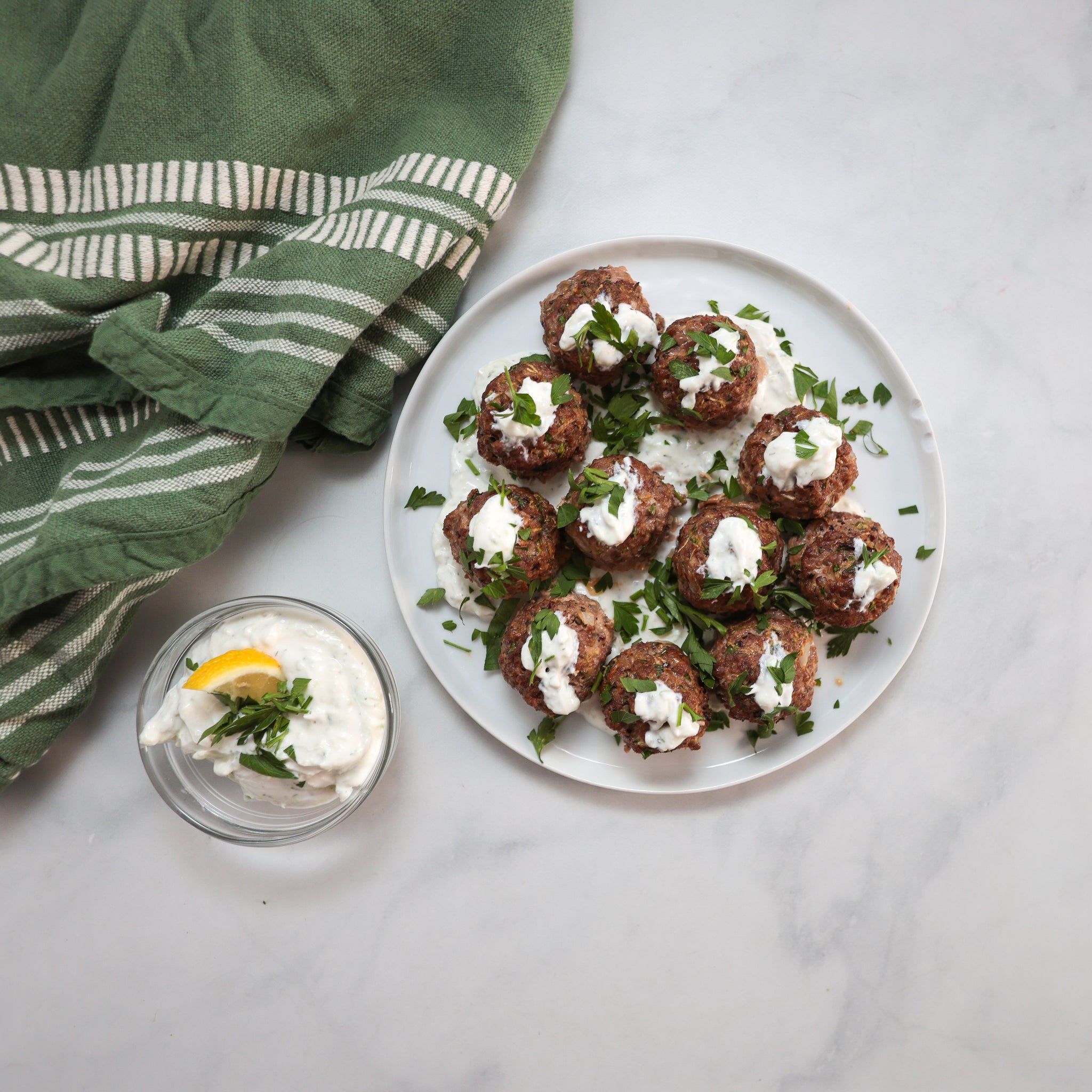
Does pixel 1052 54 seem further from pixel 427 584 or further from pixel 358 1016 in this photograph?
pixel 358 1016

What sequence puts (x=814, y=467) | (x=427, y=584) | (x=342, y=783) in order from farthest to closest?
1. (x=427, y=584)
2. (x=342, y=783)
3. (x=814, y=467)

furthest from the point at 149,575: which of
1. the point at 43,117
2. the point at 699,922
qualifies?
the point at 699,922

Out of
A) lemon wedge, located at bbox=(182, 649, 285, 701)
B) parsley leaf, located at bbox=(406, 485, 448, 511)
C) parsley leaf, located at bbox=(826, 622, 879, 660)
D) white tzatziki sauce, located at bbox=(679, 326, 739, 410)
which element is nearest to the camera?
lemon wedge, located at bbox=(182, 649, 285, 701)

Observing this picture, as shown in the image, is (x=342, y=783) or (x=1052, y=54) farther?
(x=1052, y=54)

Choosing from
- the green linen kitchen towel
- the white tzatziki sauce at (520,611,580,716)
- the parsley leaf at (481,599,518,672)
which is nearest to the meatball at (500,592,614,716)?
the white tzatziki sauce at (520,611,580,716)

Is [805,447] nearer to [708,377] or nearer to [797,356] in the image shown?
[708,377]

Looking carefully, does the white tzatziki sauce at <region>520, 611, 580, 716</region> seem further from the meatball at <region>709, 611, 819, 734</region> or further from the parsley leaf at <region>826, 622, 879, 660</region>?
the parsley leaf at <region>826, 622, 879, 660</region>
